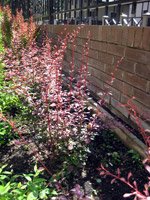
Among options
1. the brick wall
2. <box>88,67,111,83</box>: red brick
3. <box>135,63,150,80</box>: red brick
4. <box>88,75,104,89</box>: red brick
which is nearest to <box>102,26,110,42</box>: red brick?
the brick wall

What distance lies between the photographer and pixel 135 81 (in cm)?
281

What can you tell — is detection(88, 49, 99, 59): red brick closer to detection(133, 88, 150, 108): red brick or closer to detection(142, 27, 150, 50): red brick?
detection(133, 88, 150, 108): red brick

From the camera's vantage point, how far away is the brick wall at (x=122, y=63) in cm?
262

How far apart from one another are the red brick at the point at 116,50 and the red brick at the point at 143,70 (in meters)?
0.35

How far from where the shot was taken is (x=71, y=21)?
5781 mm

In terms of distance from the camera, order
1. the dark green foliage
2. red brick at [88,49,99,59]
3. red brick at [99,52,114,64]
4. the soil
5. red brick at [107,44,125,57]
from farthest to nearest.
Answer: the dark green foliage, red brick at [88,49,99,59], red brick at [99,52,114,64], red brick at [107,44,125,57], the soil

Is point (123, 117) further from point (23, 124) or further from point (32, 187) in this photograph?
point (32, 187)

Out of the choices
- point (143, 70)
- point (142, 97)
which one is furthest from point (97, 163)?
point (143, 70)

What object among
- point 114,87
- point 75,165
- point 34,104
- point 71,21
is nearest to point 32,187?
point 75,165

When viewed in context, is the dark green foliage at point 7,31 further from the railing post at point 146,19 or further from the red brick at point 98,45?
the railing post at point 146,19

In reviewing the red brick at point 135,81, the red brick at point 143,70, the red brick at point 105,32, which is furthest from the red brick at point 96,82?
the red brick at point 143,70

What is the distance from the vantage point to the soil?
2.31m

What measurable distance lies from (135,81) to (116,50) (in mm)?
561

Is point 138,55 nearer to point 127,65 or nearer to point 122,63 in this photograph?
point 127,65
